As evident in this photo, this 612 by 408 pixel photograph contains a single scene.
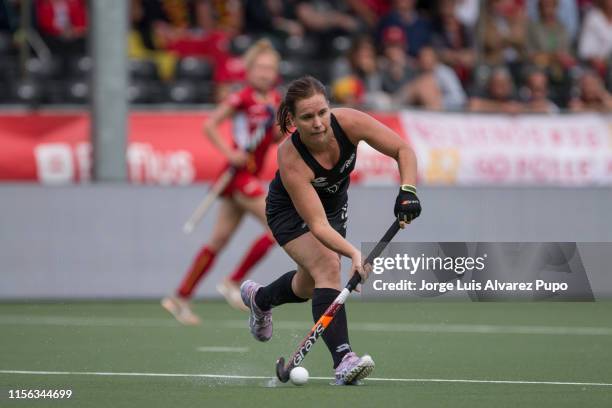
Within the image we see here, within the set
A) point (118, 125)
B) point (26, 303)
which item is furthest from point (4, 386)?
point (118, 125)

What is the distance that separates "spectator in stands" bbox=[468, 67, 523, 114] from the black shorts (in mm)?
7469

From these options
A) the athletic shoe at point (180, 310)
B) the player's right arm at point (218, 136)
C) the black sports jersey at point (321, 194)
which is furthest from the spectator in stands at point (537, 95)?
the black sports jersey at point (321, 194)

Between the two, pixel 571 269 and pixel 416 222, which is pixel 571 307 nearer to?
pixel 416 222

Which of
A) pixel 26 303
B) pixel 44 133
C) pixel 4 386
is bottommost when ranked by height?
pixel 26 303

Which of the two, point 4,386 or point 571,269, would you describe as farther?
point 571,269

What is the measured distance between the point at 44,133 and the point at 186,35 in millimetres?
3149

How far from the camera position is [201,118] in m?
14.2

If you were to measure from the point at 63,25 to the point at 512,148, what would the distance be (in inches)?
211

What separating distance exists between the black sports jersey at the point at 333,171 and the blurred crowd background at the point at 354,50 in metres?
7.08

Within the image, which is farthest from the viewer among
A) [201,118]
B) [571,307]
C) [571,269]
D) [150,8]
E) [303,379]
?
[150,8]

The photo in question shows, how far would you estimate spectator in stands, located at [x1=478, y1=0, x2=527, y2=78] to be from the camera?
16.5 meters

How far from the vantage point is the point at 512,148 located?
14.5 m

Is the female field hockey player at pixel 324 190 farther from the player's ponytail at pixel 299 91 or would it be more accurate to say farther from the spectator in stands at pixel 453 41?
the spectator in stands at pixel 453 41

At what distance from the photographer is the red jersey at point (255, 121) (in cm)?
1184
